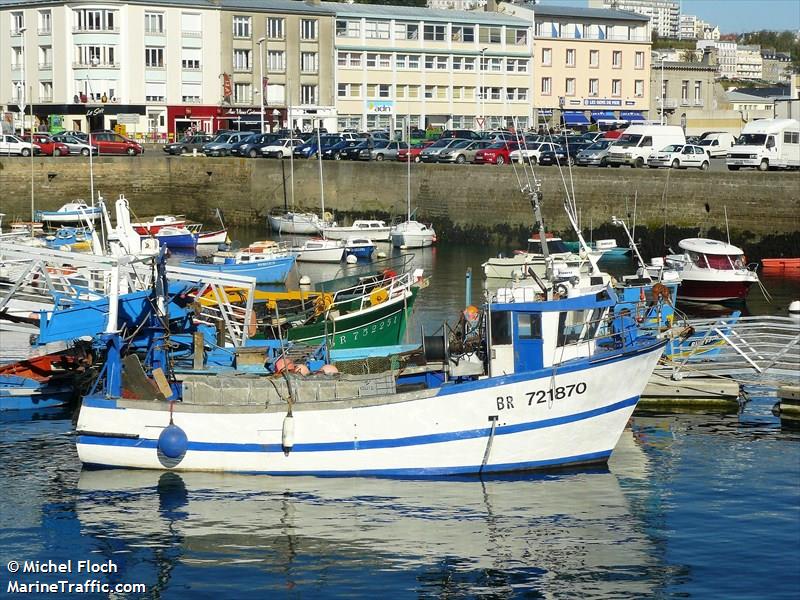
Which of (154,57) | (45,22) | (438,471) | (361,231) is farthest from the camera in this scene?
(45,22)

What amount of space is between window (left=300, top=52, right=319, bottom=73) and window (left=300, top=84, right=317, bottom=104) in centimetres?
92

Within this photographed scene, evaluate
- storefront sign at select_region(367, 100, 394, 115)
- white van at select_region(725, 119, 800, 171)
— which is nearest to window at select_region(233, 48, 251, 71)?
storefront sign at select_region(367, 100, 394, 115)

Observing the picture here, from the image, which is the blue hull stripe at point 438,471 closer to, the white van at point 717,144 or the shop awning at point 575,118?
the white van at point 717,144

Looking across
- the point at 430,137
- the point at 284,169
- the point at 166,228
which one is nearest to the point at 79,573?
the point at 166,228

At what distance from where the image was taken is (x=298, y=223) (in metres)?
49.2

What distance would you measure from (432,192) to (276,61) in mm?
27665

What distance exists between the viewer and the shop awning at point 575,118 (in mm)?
81812

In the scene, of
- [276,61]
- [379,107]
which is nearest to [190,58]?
[276,61]

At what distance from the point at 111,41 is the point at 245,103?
833cm

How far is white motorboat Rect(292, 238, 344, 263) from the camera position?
43219mm

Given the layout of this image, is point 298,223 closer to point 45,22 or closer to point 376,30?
point 45,22

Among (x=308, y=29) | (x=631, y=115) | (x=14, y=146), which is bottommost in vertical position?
(x=14, y=146)

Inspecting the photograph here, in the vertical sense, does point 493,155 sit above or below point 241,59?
below

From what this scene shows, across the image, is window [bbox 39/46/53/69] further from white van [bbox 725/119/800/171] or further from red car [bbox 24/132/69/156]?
white van [bbox 725/119/800/171]
